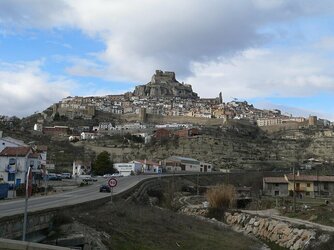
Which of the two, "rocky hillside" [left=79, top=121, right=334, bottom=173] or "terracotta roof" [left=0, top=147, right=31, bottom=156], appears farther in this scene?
"rocky hillside" [left=79, top=121, right=334, bottom=173]

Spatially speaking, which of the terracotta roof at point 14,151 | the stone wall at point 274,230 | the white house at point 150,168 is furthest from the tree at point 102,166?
the stone wall at point 274,230

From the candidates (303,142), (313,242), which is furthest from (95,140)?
(313,242)

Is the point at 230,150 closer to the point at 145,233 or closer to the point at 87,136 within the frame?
the point at 87,136

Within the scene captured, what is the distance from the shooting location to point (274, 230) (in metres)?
42.4

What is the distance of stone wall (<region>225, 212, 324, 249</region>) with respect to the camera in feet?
123

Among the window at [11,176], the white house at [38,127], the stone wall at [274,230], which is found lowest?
the stone wall at [274,230]

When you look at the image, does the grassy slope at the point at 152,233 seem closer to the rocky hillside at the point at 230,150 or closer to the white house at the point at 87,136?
the rocky hillside at the point at 230,150

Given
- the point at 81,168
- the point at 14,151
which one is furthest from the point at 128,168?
the point at 14,151

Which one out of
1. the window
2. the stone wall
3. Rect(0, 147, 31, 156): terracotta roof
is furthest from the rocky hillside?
the stone wall

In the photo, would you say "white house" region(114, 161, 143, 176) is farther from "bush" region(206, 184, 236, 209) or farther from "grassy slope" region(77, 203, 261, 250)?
"grassy slope" region(77, 203, 261, 250)

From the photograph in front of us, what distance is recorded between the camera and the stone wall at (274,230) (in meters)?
37.5

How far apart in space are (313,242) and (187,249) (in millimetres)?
12614

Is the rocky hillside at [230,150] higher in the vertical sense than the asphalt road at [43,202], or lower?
higher

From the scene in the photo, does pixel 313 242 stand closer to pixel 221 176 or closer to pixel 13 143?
pixel 13 143
